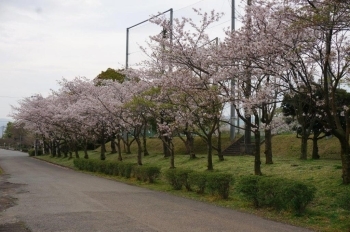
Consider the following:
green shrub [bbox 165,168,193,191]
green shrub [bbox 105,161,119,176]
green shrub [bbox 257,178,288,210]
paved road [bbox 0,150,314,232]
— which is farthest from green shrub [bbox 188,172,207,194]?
green shrub [bbox 105,161,119,176]

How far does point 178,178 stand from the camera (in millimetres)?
16672

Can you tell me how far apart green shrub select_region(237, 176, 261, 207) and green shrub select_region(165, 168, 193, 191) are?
4014mm

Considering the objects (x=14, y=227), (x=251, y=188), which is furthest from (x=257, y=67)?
(x=14, y=227)

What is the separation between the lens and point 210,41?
634 inches

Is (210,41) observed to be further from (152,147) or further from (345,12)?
(152,147)

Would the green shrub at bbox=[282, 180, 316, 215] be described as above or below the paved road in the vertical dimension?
above

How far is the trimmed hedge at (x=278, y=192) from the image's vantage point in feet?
34.6

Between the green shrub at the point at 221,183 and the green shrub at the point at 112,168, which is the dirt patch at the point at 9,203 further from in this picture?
the green shrub at the point at 112,168

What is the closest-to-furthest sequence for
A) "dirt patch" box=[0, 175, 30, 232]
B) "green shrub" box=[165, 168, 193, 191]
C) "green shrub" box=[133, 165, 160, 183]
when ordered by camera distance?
"dirt patch" box=[0, 175, 30, 232] → "green shrub" box=[165, 168, 193, 191] → "green shrub" box=[133, 165, 160, 183]

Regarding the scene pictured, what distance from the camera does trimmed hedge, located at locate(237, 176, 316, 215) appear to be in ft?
34.6

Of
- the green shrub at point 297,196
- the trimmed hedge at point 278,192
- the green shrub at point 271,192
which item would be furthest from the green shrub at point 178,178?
the green shrub at point 297,196

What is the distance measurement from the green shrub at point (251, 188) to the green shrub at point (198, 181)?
260 cm

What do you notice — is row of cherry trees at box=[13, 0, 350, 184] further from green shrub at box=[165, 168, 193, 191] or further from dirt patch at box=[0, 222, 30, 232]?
dirt patch at box=[0, 222, 30, 232]

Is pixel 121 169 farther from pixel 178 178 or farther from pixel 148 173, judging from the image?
pixel 178 178
